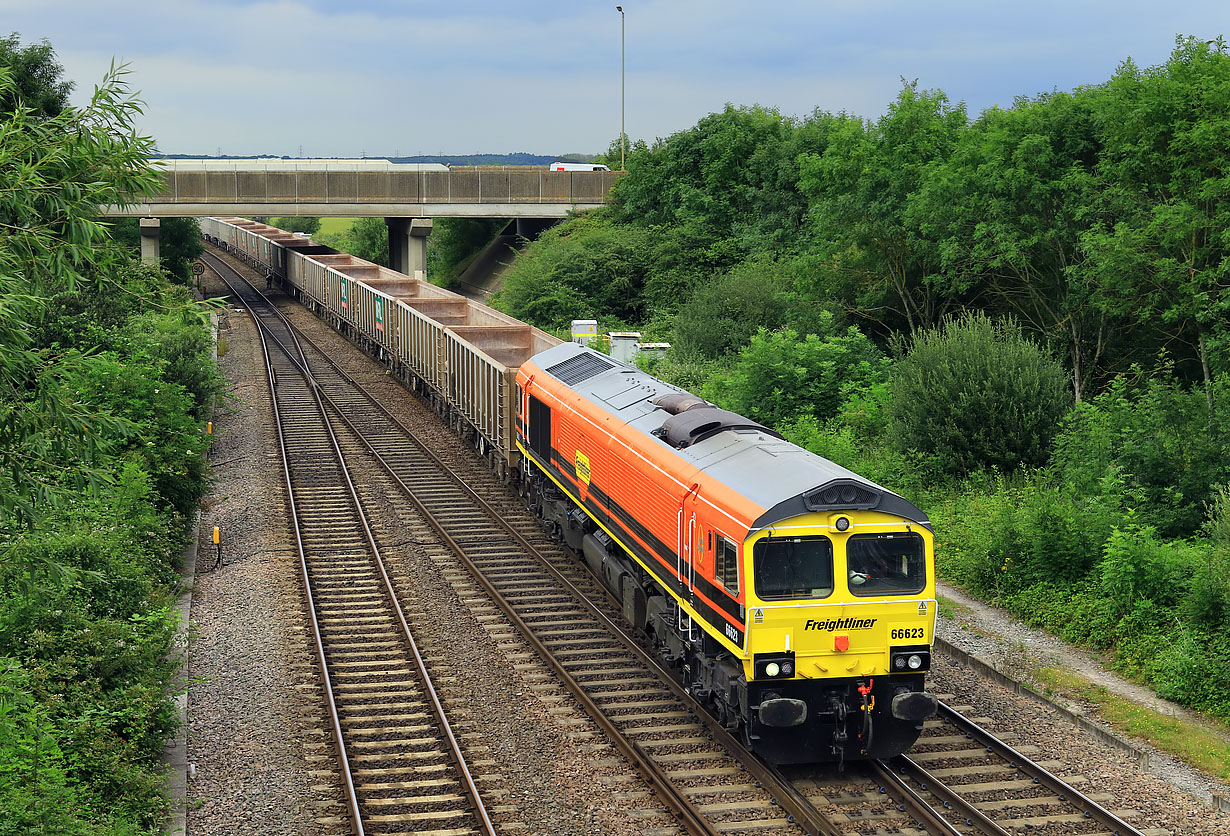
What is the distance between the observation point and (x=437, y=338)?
31.3 m

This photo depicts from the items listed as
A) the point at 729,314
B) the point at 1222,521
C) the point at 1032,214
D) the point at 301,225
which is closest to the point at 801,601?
the point at 1222,521

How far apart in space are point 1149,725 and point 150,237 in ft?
180

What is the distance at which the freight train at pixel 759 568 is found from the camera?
1119cm

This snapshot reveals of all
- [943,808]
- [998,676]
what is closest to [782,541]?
[943,808]

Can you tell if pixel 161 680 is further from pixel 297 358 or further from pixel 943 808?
pixel 297 358

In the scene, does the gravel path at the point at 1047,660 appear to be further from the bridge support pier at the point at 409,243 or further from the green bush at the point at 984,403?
the bridge support pier at the point at 409,243

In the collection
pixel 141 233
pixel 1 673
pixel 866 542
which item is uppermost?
pixel 141 233

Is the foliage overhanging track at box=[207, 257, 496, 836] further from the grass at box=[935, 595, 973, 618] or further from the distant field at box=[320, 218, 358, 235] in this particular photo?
the distant field at box=[320, 218, 358, 235]

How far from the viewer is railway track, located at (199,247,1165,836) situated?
10.8 metres

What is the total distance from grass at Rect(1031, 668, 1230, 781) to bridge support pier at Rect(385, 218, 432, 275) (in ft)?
163

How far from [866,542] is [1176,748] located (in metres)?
4.66

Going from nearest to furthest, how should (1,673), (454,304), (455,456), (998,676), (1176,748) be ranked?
1. (1,673)
2. (1176,748)
3. (998,676)
4. (455,456)
5. (454,304)

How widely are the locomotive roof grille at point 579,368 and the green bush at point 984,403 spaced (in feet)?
22.7

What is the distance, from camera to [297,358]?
42.8m
